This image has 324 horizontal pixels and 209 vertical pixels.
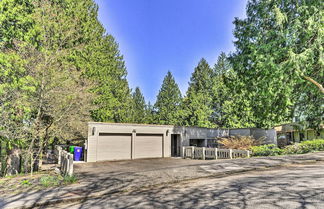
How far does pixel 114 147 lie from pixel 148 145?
117 inches

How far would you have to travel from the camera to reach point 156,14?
20.1 meters

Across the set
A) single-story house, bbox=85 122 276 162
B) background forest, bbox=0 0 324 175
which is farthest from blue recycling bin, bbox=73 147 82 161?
background forest, bbox=0 0 324 175

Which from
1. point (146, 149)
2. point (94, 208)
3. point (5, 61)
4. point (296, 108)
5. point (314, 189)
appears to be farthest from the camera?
point (146, 149)

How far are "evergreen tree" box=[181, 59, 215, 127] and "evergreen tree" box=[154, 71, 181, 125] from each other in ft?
5.32

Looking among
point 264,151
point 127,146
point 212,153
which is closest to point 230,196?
point 264,151

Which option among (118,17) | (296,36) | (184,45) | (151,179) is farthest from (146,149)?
(184,45)

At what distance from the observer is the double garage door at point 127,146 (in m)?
15.5

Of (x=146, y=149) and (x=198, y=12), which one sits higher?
(x=198, y=12)

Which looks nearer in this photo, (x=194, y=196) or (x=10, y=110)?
(x=194, y=196)

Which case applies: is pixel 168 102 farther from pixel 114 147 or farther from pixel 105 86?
pixel 114 147

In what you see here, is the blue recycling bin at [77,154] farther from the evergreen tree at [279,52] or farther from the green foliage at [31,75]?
the evergreen tree at [279,52]

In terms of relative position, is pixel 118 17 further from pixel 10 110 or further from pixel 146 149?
pixel 10 110

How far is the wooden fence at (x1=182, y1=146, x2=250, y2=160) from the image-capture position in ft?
47.6

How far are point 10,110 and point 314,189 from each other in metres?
10.4
